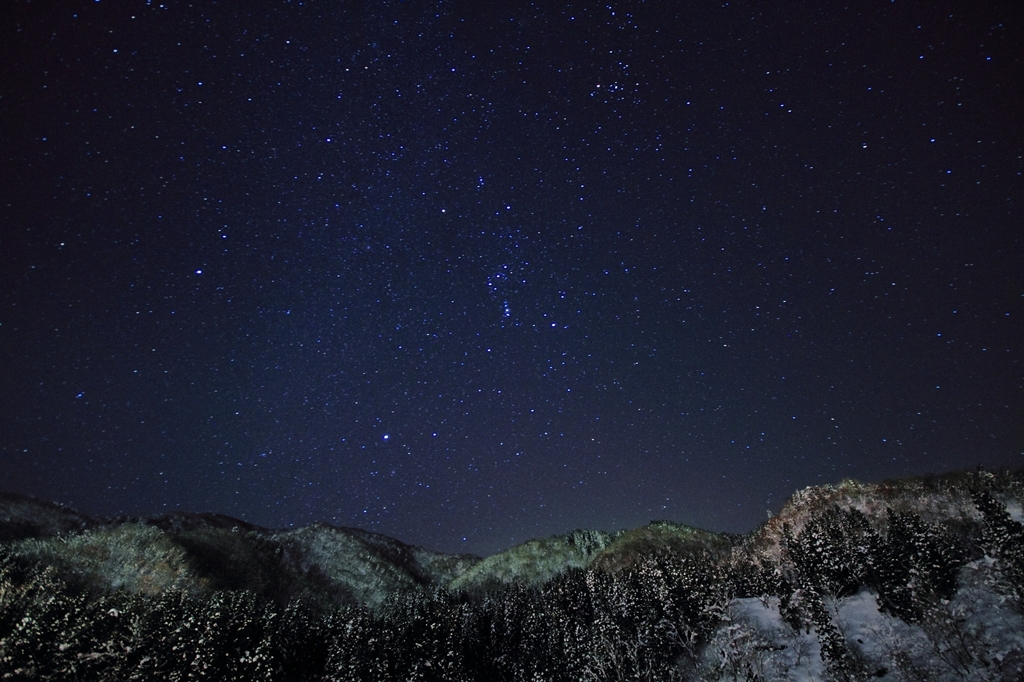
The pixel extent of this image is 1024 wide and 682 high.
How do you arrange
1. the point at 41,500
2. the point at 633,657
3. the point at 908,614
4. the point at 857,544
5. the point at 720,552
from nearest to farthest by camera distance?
the point at 908,614
the point at 633,657
the point at 857,544
the point at 720,552
the point at 41,500

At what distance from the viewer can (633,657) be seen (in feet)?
58.1

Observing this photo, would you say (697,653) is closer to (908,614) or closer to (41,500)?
(908,614)

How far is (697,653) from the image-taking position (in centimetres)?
1889

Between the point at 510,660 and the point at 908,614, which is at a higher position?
the point at 908,614

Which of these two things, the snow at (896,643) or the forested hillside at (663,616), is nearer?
the snow at (896,643)

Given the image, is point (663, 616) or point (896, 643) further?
point (663, 616)

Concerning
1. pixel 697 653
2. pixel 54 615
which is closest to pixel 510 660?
pixel 697 653

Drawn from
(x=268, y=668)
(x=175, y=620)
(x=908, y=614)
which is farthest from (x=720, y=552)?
(x=175, y=620)

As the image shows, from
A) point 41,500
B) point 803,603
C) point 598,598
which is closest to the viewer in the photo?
point 803,603

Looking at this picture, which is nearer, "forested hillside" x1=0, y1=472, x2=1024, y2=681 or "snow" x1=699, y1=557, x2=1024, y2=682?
"snow" x1=699, y1=557, x2=1024, y2=682

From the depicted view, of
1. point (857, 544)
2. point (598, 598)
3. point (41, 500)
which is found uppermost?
point (41, 500)

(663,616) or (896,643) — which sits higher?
(896,643)

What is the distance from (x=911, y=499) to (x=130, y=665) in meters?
36.6

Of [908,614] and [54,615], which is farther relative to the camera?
[54,615]
